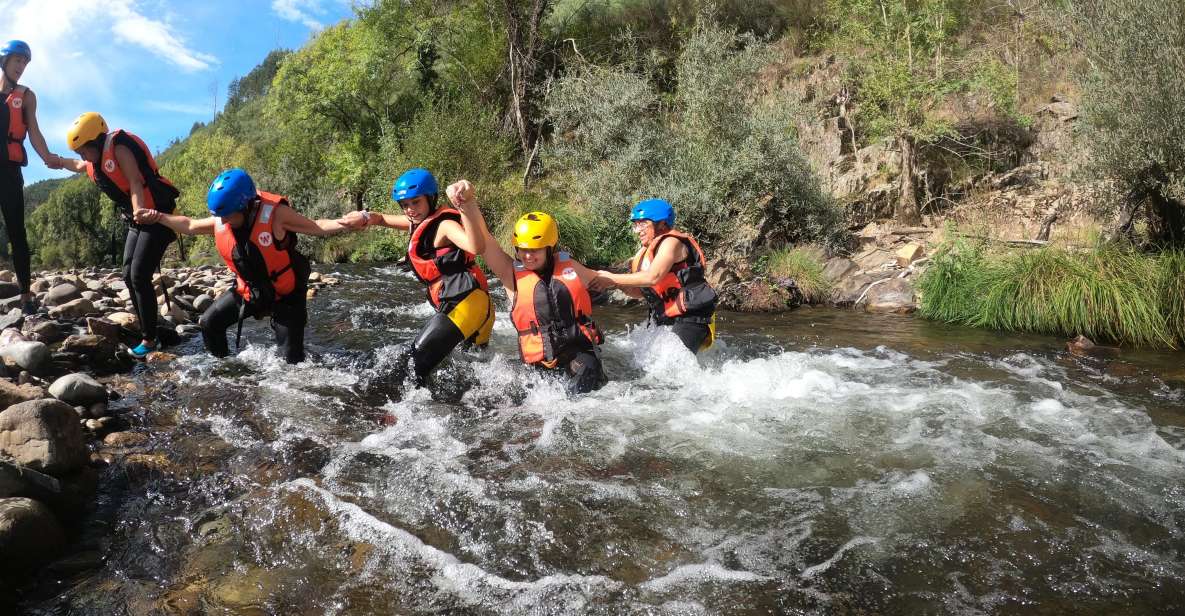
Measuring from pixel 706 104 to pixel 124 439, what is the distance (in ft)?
39.3

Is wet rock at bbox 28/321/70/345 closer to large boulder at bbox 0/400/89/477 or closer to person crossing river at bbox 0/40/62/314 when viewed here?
person crossing river at bbox 0/40/62/314

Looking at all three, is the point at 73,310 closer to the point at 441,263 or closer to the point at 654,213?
the point at 441,263

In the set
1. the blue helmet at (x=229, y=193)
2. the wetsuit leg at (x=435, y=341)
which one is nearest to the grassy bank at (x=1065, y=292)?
the wetsuit leg at (x=435, y=341)

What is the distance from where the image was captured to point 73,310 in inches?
322

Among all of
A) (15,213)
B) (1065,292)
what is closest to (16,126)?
(15,213)

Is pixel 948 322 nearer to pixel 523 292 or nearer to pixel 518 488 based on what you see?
pixel 523 292

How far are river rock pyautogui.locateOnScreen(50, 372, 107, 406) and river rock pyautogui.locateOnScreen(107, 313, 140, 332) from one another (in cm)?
298

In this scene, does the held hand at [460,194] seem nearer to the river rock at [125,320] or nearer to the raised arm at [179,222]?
the raised arm at [179,222]


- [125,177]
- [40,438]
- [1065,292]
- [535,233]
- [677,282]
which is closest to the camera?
[40,438]

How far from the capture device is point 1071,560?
3.57 m

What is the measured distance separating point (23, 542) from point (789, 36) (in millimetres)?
24877

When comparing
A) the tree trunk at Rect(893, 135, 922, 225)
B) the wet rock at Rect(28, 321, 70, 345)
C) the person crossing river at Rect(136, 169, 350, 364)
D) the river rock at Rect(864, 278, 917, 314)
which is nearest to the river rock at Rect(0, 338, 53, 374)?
the wet rock at Rect(28, 321, 70, 345)

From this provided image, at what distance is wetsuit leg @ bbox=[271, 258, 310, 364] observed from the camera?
648 centimetres

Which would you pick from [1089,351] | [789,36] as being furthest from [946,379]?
[789,36]
